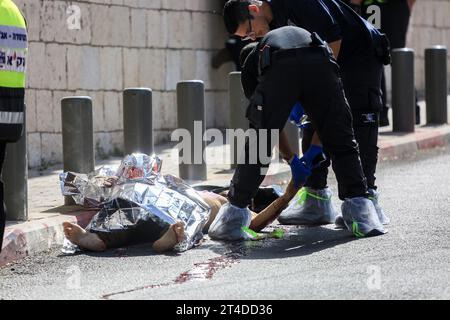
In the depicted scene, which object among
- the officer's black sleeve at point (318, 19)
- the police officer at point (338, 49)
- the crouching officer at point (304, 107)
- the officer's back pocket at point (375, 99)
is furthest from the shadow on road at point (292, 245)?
the officer's black sleeve at point (318, 19)

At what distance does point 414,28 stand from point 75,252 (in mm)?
Result: 10831

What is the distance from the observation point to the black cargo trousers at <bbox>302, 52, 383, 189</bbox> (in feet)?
23.2

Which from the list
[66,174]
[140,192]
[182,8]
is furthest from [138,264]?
[182,8]

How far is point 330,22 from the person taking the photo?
22.3ft

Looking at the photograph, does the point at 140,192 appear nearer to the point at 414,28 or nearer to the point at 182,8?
the point at 182,8

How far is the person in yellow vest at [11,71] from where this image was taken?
5273mm

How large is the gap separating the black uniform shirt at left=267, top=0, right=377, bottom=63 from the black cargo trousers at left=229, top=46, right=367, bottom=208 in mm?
222

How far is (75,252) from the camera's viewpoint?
666cm

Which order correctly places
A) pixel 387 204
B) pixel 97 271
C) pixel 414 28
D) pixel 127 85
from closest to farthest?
pixel 97 271, pixel 387 204, pixel 127 85, pixel 414 28

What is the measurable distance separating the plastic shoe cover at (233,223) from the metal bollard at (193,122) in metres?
2.12

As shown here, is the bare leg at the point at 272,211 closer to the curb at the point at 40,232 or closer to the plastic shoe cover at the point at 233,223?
the plastic shoe cover at the point at 233,223

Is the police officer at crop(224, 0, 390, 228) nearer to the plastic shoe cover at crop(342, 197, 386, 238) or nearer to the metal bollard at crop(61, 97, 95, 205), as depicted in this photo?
the plastic shoe cover at crop(342, 197, 386, 238)

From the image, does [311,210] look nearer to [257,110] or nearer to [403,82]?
[257,110]

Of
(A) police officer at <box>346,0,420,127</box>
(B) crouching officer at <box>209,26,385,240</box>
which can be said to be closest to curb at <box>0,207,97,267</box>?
(B) crouching officer at <box>209,26,385,240</box>
